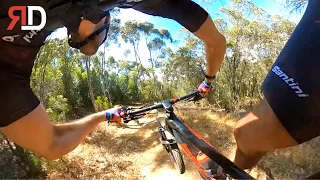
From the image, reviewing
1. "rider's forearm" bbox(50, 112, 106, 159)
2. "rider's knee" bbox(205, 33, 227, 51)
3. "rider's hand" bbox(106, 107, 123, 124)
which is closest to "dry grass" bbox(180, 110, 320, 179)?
"rider's knee" bbox(205, 33, 227, 51)

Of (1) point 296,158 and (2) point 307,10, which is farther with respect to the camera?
(1) point 296,158

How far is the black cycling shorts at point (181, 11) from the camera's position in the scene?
1924 millimetres

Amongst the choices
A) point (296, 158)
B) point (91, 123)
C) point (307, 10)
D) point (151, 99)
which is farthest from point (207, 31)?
point (151, 99)

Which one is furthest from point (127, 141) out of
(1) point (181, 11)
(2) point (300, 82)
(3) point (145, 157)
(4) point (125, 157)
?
(2) point (300, 82)

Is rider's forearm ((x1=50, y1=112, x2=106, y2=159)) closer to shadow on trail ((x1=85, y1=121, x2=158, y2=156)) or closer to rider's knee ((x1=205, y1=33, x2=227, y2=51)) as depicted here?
rider's knee ((x1=205, y1=33, x2=227, y2=51))

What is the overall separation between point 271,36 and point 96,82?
30.9 feet

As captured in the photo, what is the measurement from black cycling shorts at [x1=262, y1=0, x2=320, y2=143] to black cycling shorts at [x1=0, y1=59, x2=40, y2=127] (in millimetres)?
999

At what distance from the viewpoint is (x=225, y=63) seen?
9.20 metres

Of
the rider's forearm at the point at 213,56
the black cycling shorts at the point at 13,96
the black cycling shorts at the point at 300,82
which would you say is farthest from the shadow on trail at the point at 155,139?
the black cycling shorts at the point at 300,82

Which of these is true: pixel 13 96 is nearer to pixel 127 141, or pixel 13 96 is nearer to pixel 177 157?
pixel 177 157

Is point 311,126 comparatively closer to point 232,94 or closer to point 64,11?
point 64,11

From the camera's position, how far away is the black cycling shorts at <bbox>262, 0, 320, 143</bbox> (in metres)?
0.83

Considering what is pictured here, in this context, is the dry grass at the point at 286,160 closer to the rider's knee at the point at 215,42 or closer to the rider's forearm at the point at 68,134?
the rider's knee at the point at 215,42
